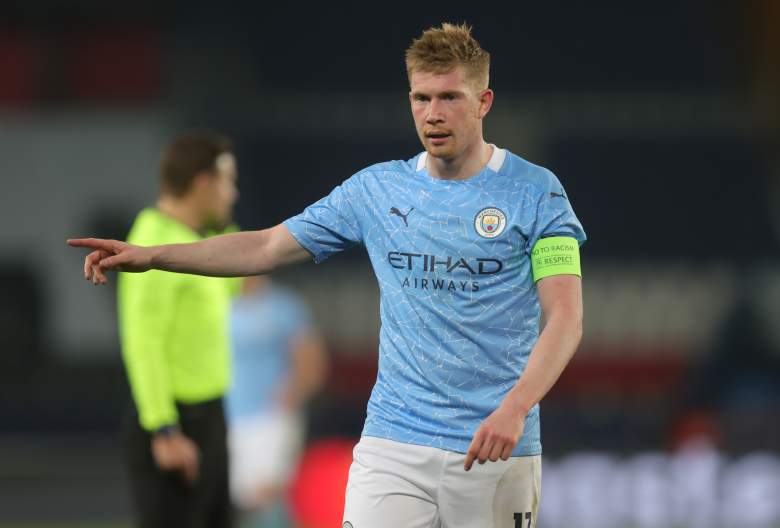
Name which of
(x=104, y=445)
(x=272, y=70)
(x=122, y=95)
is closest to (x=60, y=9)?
(x=122, y=95)

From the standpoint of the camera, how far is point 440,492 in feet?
14.9

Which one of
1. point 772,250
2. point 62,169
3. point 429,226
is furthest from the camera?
point 62,169

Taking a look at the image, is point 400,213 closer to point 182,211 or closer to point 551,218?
point 551,218

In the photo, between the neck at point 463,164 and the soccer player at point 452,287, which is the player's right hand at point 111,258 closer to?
the soccer player at point 452,287

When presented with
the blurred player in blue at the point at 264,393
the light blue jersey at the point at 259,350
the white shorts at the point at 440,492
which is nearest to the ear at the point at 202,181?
the white shorts at the point at 440,492

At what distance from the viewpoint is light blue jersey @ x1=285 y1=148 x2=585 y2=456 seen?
448 centimetres

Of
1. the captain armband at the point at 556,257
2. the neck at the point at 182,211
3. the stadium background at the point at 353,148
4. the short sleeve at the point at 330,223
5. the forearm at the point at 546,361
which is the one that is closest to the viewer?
the forearm at the point at 546,361

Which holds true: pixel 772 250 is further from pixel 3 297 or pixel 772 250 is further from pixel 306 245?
pixel 306 245

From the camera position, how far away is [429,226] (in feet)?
15.0

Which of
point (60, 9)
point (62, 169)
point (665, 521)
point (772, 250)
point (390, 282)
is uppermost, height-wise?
point (60, 9)

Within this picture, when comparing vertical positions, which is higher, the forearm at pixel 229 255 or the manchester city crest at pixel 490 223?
the manchester city crest at pixel 490 223

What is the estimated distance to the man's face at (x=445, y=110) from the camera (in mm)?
4461

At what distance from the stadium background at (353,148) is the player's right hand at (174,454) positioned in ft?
22.4

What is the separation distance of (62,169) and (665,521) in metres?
10.6
